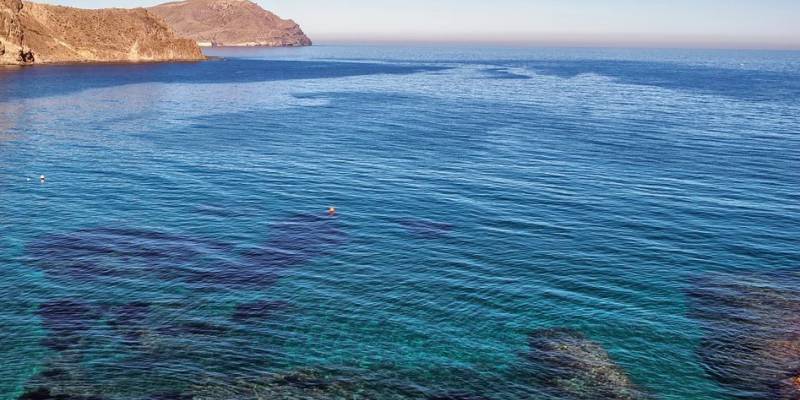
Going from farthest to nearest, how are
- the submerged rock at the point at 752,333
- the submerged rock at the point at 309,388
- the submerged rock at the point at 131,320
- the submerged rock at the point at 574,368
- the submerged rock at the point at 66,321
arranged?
the submerged rock at the point at 131,320
the submerged rock at the point at 66,321
the submerged rock at the point at 752,333
the submerged rock at the point at 574,368
the submerged rock at the point at 309,388

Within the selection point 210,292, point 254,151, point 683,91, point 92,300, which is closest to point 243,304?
point 210,292

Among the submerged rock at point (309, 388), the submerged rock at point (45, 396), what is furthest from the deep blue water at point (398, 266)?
the submerged rock at point (45, 396)

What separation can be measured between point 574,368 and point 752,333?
13.8 metres

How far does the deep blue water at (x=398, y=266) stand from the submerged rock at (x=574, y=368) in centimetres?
16

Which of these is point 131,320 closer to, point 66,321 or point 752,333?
point 66,321

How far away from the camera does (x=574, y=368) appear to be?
38.2 metres

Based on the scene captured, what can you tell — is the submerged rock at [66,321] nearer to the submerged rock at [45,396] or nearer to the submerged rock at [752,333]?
the submerged rock at [45,396]

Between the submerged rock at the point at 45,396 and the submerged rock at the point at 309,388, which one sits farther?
the submerged rock at the point at 309,388

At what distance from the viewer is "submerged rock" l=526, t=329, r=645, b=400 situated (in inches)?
1415

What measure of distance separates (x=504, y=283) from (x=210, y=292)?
2238 centimetres

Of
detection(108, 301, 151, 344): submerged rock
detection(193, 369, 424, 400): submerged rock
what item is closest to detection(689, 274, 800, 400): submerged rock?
detection(193, 369, 424, 400): submerged rock

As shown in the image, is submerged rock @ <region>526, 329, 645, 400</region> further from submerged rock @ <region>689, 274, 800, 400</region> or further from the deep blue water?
submerged rock @ <region>689, 274, 800, 400</region>

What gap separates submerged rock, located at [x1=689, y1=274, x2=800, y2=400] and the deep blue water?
16 centimetres

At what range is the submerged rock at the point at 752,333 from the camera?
37188mm
